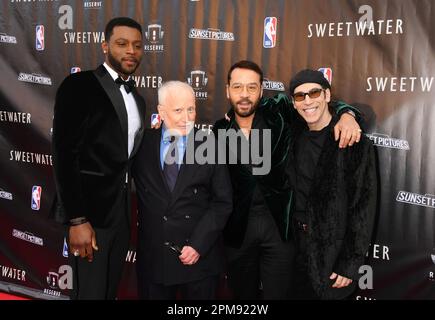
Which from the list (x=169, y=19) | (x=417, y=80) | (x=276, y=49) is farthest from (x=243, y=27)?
(x=417, y=80)

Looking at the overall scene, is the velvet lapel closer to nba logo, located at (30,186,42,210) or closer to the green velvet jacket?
the green velvet jacket

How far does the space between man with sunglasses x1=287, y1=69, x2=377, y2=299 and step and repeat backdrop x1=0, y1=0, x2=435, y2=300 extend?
895 millimetres

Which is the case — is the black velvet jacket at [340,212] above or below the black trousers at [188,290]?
above

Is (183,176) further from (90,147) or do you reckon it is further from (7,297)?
(7,297)

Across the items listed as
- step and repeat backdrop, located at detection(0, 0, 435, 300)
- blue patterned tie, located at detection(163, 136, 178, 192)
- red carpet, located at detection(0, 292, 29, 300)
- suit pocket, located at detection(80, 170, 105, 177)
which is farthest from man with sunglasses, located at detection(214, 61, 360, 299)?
red carpet, located at detection(0, 292, 29, 300)

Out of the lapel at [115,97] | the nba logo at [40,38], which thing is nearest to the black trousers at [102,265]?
the lapel at [115,97]

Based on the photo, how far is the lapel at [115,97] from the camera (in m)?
2.23

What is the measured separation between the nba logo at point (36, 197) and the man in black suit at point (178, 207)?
7.27 ft

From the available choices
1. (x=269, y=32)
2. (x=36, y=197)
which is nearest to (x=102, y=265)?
(x=36, y=197)

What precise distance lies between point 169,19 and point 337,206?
2.28 meters

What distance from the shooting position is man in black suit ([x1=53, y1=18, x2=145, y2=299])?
83.9 inches

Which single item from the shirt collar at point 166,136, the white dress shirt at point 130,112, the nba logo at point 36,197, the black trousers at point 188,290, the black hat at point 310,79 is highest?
the black hat at point 310,79

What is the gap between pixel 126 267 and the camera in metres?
3.75

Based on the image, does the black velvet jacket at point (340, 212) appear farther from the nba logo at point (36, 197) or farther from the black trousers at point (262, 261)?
the nba logo at point (36, 197)
